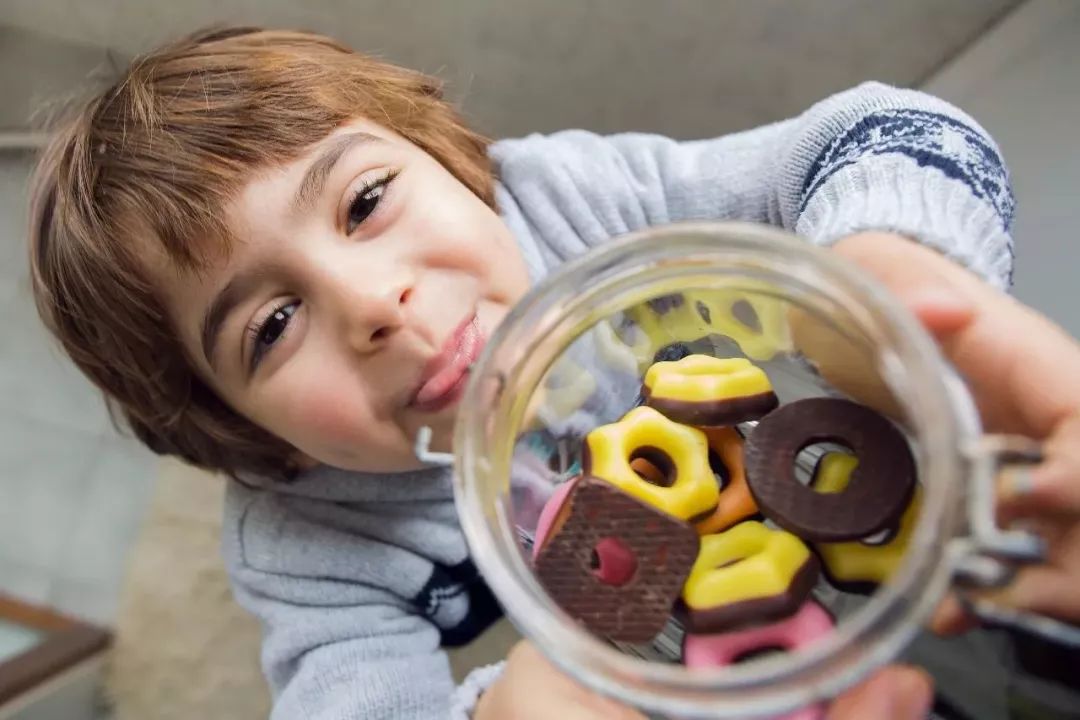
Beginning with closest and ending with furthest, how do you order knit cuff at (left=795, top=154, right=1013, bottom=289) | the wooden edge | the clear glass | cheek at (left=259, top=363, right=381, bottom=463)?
the clear glass, knit cuff at (left=795, top=154, right=1013, bottom=289), cheek at (left=259, top=363, right=381, bottom=463), the wooden edge

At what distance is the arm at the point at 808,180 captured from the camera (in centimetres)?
38

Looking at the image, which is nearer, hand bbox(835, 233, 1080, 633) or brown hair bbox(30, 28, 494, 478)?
hand bbox(835, 233, 1080, 633)

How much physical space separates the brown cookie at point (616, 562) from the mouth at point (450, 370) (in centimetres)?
20

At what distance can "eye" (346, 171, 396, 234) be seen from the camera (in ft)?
1.49

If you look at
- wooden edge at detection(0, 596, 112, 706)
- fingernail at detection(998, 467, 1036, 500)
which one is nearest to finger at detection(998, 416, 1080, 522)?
fingernail at detection(998, 467, 1036, 500)

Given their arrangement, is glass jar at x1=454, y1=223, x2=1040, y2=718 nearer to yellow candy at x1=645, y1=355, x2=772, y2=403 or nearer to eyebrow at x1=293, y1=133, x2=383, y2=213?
yellow candy at x1=645, y1=355, x2=772, y2=403

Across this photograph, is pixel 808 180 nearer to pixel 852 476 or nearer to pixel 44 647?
pixel 852 476

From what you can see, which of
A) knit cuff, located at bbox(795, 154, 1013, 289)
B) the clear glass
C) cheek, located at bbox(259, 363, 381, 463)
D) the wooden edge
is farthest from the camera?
the wooden edge

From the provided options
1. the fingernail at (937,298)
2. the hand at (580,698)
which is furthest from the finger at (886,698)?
the fingernail at (937,298)

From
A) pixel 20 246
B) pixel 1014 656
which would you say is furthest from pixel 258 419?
pixel 20 246

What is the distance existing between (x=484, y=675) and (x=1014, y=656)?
10.3 inches

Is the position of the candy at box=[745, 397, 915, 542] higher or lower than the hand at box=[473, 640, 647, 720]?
higher

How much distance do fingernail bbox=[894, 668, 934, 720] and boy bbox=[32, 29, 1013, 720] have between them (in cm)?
16

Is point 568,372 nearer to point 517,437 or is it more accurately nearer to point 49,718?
point 517,437
